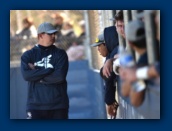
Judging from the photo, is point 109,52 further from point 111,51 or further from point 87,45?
point 87,45

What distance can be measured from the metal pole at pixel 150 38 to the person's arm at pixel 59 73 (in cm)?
72

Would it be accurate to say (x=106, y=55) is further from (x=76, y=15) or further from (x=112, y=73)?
(x=76, y=15)

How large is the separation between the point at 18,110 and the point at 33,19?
577mm

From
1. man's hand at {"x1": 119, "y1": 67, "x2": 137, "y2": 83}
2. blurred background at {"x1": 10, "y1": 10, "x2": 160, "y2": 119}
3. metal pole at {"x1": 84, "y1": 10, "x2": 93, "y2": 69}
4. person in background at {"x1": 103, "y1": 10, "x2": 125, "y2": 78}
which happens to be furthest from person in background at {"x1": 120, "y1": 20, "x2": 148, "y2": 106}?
metal pole at {"x1": 84, "y1": 10, "x2": 93, "y2": 69}

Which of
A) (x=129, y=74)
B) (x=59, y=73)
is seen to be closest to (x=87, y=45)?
(x=59, y=73)

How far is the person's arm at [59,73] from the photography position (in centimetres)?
445

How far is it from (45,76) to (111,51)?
435mm

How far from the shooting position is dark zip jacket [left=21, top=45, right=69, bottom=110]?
4438mm

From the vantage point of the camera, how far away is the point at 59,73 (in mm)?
4465

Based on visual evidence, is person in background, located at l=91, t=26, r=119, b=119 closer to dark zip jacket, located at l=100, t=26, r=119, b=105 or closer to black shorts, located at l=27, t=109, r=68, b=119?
dark zip jacket, located at l=100, t=26, r=119, b=105

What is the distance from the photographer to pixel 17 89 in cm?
448

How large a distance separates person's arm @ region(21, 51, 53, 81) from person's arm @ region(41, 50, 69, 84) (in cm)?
3

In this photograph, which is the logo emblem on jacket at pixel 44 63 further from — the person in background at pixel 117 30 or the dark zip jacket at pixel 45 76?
the person in background at pixel 117 30

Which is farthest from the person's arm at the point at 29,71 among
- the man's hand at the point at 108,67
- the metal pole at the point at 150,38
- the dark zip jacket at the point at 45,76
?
the metal pole at the point at 150,38
